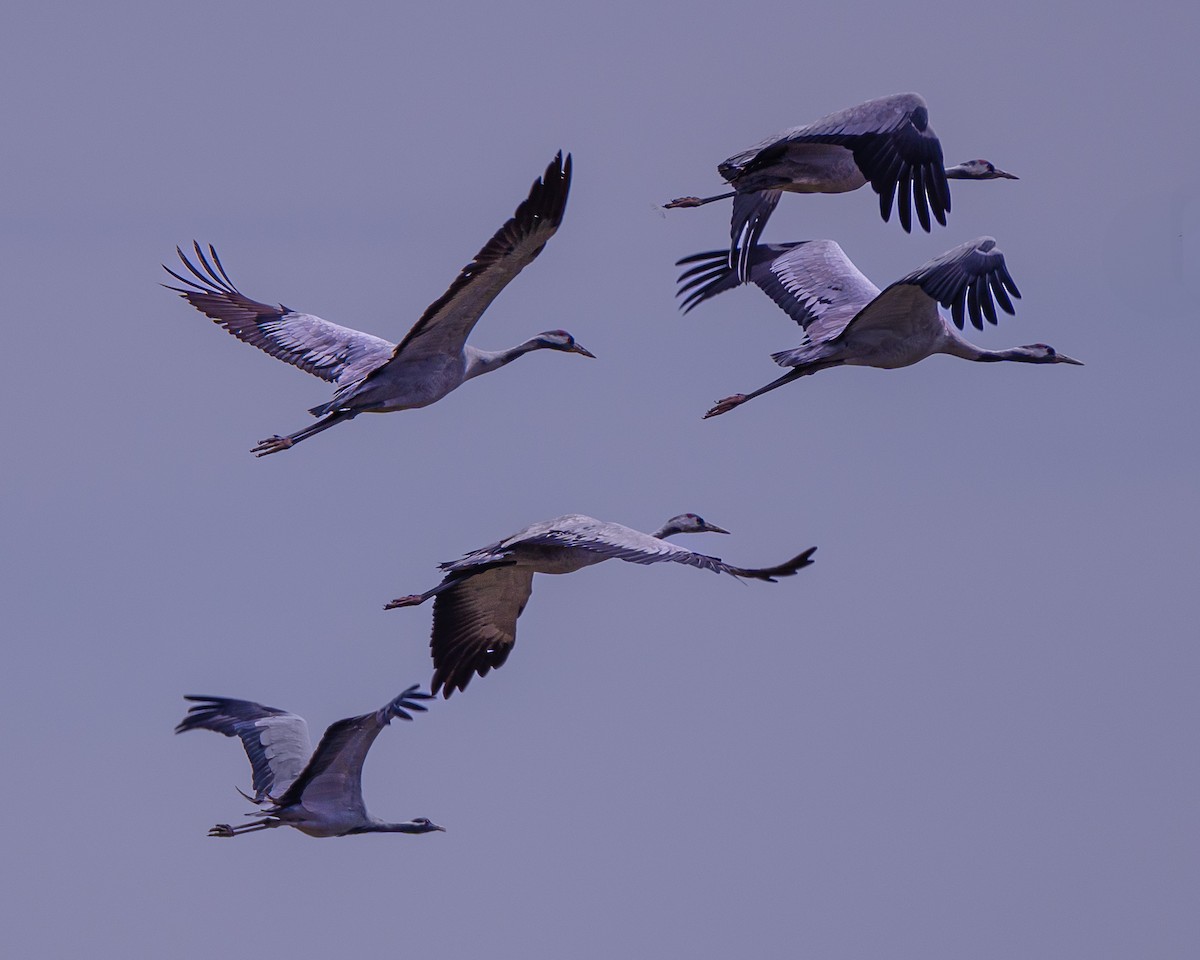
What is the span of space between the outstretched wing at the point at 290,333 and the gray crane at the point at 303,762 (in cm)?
387

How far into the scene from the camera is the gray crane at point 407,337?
2345 cm

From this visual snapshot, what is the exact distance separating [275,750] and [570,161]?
987cm

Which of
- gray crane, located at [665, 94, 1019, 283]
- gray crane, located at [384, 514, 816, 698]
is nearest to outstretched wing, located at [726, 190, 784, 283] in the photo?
gray crane, located at [665, 94, 1019, 283]

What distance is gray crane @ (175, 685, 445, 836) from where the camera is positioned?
26.8 metres

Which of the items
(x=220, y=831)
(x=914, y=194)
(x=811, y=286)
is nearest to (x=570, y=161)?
(x=914, y=194)

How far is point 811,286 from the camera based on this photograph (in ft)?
96.5

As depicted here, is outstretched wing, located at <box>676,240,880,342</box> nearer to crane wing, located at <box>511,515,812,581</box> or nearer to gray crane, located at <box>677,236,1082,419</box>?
gray crane, located at <box>677,236,1082,419</box>

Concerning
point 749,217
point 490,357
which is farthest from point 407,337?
point 749,217

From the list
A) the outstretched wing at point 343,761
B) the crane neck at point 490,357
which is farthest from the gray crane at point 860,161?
the outstretched wing at point 343,761

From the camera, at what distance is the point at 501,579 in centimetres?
2830

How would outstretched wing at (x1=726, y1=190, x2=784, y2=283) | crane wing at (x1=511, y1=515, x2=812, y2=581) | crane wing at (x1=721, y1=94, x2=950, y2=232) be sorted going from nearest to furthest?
crane wing at (x1=511, y1=515, x2=812, y2=581) < crane wing at (x1=721, y1=94, x2=950, y2=232) < outstretched wing at (x1=726, y1=190, x2=784, y2=283)

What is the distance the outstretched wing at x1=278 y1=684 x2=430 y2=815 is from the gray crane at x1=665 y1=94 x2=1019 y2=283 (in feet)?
21.8

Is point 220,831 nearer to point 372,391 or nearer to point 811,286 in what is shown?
point 372,391

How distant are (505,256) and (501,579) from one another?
567cm
